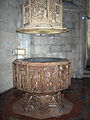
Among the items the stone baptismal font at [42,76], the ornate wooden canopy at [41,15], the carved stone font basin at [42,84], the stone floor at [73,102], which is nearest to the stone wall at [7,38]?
the stone floor at [73,102]

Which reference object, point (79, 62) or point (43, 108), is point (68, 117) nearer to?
point (43, 108)

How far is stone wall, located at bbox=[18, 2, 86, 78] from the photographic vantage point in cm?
554

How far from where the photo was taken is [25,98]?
10.4ft

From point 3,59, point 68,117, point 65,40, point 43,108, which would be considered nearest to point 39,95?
point 43,108

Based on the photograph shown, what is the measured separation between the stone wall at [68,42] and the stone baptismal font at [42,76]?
2.23 meters

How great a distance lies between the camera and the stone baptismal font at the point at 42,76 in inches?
105

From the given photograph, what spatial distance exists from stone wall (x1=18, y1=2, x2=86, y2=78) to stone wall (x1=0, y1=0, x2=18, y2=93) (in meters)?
1.03

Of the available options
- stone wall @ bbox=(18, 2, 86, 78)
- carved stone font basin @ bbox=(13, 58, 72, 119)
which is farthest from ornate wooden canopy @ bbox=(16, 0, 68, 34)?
stone wall @ bbox=(18, 2, 86, 78)

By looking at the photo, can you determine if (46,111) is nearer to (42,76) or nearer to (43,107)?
(43,107)

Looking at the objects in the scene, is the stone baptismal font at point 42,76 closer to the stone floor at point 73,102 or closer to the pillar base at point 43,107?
the pillar base at point 43,107

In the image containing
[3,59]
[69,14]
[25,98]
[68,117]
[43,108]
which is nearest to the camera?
[68,117]

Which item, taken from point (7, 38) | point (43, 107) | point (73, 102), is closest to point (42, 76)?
point (43, 107)

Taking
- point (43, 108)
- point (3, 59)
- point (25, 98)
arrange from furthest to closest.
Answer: point (3, 59)
point (25, 98)
point (43, 108)

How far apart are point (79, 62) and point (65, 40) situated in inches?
43.1
